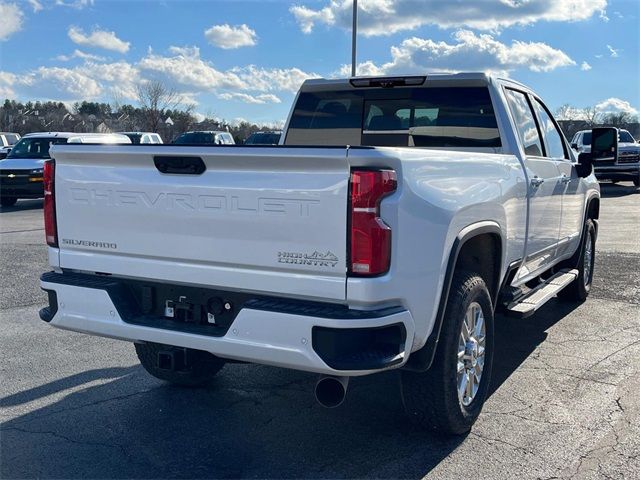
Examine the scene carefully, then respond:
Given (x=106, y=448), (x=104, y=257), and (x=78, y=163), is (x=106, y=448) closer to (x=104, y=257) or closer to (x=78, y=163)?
(x=104, y=257)

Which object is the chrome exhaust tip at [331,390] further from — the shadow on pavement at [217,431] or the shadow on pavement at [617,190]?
the shadow on pavement at [617,190]

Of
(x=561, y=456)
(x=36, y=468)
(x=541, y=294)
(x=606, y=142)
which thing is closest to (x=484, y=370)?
(x=561, y=456)

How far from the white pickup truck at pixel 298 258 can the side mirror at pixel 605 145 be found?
2142 mm

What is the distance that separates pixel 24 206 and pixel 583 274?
1611cm

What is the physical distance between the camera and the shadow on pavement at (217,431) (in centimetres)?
365

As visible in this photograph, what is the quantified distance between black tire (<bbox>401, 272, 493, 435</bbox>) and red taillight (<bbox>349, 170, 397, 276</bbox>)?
0.83 metres

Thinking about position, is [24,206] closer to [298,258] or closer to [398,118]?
[398,118]

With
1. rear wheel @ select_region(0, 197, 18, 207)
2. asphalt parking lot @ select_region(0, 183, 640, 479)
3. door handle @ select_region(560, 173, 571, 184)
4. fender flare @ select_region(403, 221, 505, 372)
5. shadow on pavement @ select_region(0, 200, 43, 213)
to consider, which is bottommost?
shadow on pavement @ select_region(0, 200, 43, 213)

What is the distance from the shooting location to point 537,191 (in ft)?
17.2

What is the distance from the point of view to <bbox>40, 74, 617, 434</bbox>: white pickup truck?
3195 mm

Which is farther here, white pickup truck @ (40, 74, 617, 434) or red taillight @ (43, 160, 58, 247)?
red taillight @ (43, 160, 58, 247)

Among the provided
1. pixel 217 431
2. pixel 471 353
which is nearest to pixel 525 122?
pixel 471 353

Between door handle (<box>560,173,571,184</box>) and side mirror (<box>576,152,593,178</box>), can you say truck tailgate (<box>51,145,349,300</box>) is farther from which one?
side mirror (<box>576,152,593,178</box>)

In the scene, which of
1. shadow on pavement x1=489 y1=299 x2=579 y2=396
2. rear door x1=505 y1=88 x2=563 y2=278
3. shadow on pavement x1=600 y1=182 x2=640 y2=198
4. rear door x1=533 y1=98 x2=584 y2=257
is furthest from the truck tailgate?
shadow on pavement x1=600 y1=182 x2=640 y2=198
